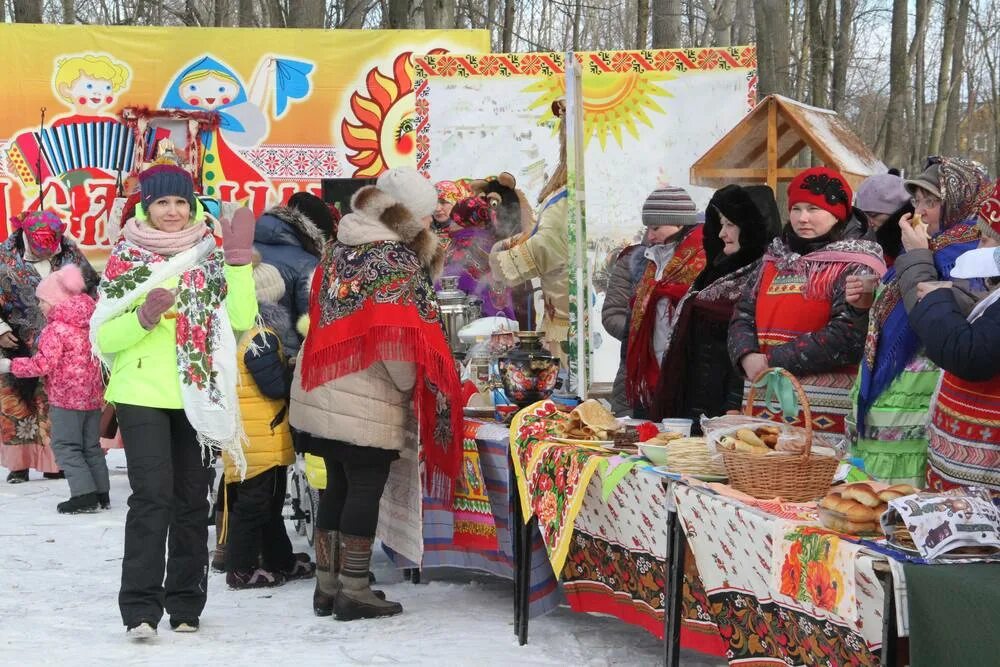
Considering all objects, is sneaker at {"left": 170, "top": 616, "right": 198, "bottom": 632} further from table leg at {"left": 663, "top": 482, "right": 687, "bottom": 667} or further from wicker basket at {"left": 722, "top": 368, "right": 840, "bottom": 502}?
wicker basket at {"left": 722, "top": 368, "right": 840, "bottom": 502}

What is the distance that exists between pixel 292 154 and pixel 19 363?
208 inches

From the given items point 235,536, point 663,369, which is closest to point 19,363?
point 235,536

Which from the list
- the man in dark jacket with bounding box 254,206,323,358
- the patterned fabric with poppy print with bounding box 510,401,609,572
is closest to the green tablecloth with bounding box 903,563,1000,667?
the patterned fabric with poppy print with bounding box 510,401,609,572

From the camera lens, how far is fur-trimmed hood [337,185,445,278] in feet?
16.2

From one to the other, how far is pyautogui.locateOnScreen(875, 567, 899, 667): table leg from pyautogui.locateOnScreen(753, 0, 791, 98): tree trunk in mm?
10852

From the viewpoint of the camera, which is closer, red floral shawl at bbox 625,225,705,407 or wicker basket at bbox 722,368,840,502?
wicker basket at bbox 722,368,840,502

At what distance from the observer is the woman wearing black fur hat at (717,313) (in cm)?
512

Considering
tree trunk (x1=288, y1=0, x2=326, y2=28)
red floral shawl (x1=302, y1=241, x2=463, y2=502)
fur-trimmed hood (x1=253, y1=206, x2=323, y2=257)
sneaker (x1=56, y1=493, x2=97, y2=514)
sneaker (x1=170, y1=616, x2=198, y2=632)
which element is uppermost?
tree trunk (x1=288, y1=0, x2=326, y2=28)

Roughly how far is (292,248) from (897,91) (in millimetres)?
12785

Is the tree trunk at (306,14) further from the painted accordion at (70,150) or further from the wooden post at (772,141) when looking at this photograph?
the wooden post at (772,141)

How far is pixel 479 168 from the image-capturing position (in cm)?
1031

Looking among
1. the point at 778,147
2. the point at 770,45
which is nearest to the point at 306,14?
the point at 770,45

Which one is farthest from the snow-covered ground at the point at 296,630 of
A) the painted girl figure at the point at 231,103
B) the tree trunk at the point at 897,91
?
the tree trunk at the point at 897,91

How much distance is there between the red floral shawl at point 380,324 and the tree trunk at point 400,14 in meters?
12.6
